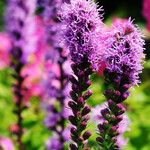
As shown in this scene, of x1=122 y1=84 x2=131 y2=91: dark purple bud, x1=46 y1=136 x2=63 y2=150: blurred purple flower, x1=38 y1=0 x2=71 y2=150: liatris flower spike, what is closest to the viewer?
x1=122 y1=84 x2=131 y2=91: dark purple bud

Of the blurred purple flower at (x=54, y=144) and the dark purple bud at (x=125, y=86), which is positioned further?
the blurred purple flower at (x=54, y=144)

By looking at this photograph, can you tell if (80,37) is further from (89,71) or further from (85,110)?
(85,110)

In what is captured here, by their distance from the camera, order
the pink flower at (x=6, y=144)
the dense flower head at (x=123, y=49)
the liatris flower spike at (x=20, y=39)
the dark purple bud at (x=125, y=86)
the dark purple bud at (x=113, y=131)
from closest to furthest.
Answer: the dense flower head at (x=123, y=49) < the dark purple bud at (x=125, y=86) < the dark purple bud at (x=113, y=131) < the liatris flower spike at (x=20, y=39) < the pink flower at (x=6, y=144)

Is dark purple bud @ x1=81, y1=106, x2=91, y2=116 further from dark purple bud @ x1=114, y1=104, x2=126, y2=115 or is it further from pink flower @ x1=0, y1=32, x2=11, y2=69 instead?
pink flower @ x1=0, y1=32, x2=11, y2=69

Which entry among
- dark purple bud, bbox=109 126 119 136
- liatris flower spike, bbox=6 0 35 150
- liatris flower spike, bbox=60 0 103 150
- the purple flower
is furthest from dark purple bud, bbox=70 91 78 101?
liatris flower spike, bbox=6 0 35 150

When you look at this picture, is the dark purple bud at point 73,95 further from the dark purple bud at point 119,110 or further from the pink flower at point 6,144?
the pink flower at point 6,144

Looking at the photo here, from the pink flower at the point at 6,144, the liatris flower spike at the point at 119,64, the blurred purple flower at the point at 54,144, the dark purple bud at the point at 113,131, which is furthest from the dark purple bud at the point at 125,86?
the pink flower at the point at 6,144

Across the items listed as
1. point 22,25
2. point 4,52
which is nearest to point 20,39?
point 22,25

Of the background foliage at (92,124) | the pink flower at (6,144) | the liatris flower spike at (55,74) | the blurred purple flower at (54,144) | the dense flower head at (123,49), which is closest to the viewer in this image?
the dense flower head at (123,49)
